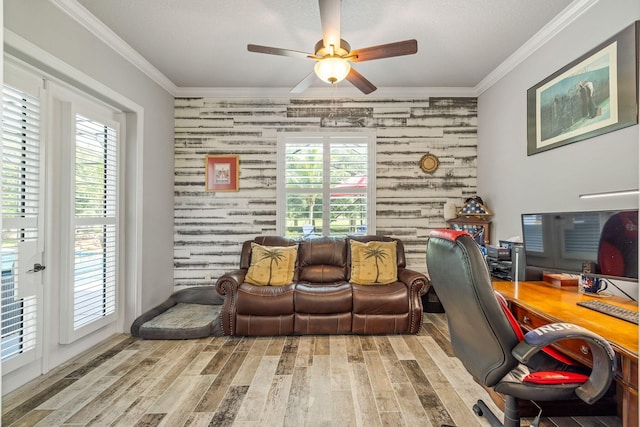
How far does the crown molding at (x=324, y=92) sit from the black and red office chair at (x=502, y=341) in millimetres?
3062

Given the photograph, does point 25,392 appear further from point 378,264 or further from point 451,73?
point 451,73

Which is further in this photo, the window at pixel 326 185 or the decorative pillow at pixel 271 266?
the window at pixel 326 185

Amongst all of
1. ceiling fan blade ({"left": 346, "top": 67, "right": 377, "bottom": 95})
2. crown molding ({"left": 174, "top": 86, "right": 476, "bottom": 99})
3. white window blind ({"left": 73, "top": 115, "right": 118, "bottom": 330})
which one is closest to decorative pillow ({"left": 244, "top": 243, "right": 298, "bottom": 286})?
white window blind ({"left": 73, "top": 115, "right": 118, "bottom": 330})

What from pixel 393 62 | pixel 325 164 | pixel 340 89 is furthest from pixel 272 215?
pixel 393 62

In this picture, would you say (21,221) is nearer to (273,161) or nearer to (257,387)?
(257,387)

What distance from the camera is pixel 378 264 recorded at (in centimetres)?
359

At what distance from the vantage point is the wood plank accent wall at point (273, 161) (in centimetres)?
426

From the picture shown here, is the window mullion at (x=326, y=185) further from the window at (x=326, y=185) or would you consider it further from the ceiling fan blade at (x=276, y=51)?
the ceiling fan blade at (x=276, y=51)

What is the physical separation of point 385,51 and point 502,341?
2.07 m

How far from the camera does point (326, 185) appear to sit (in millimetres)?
4258

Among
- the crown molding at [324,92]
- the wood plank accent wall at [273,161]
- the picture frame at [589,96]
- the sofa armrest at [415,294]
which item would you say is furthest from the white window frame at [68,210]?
the picture frame at [589,96]

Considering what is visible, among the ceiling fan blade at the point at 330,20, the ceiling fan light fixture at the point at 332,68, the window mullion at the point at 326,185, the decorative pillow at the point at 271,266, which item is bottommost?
the decorative pillow at the point at 271,266

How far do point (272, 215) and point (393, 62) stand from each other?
2335 millimetres

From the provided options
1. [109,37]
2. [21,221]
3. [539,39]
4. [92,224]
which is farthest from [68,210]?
[539,39]
